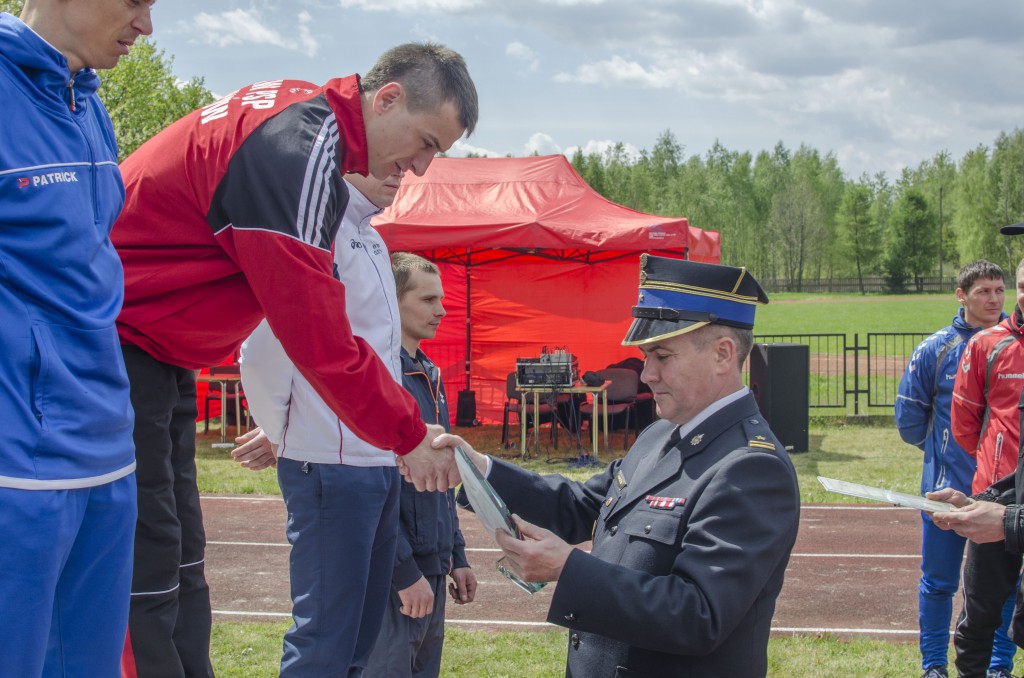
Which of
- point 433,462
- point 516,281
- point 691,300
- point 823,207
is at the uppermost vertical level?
point 823,207

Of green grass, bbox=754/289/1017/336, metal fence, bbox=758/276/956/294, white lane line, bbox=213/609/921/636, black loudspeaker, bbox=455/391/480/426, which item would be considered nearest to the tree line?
metal fence, bbox=758/276/956/294

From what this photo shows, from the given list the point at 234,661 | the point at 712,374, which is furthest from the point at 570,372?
the point at 712,374

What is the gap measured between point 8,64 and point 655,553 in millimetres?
1758

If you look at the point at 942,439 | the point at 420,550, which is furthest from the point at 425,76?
the point at 942,439

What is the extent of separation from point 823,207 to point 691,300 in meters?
89.7

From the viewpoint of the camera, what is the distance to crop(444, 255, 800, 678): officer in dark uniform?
2.09 m

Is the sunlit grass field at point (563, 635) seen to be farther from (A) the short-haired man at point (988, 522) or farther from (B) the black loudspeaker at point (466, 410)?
(A) the short-haired man at point (988, 522)

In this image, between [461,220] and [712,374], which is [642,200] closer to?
[461,220]

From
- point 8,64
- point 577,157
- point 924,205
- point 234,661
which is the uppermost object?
point 577,157

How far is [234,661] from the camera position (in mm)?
4945

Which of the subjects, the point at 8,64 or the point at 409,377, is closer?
the point at 8,64

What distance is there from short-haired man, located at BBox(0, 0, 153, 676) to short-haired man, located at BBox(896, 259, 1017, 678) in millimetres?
4405

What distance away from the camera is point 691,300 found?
245 cm

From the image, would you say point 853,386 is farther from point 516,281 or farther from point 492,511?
point 492,511
